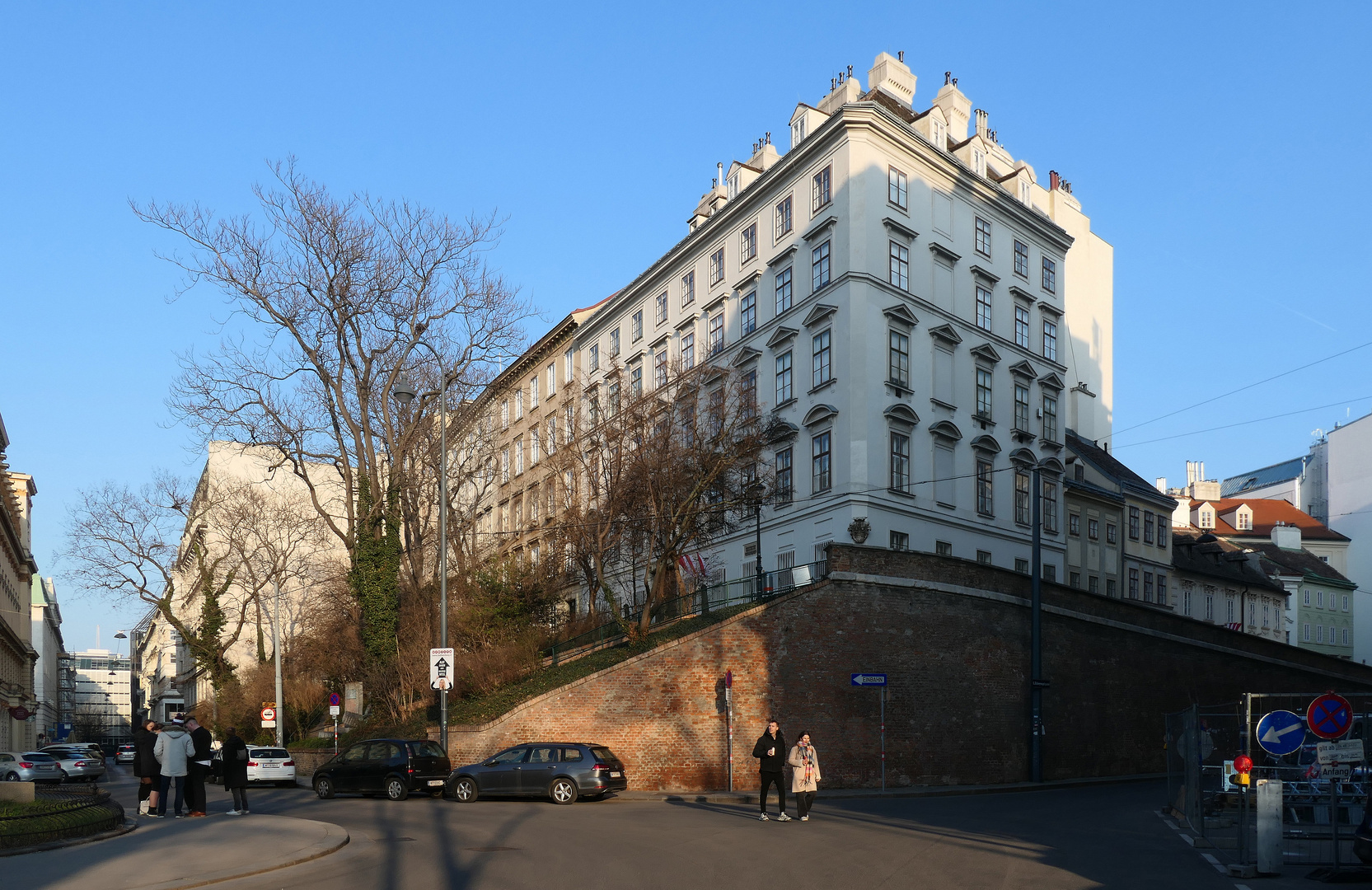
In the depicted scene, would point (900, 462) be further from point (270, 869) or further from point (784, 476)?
point (270, 869)

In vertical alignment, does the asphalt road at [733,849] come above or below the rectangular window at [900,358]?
below

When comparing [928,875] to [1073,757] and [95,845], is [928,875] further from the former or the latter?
[1073,757]

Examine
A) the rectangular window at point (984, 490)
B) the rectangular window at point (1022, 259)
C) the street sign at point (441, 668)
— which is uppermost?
the rectangular window at point (1022, 259)

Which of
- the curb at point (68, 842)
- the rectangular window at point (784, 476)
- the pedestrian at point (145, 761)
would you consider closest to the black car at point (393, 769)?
the pedestrian at point (145, 761)

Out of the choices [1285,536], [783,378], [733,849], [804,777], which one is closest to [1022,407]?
[783,378]

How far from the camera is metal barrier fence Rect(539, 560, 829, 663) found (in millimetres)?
35406

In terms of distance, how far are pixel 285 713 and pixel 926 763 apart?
31912 millimetres

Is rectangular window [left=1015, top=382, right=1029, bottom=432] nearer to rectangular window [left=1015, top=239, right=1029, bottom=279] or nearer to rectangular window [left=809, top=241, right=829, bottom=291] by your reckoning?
rectangular window [left=1015, top=239, right=1029, bottom=279]

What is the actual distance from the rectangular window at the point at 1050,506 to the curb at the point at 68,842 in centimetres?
3979

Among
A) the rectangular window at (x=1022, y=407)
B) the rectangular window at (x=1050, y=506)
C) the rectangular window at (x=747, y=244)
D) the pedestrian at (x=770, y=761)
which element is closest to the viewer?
the pedestrian at (x=770, y=761)

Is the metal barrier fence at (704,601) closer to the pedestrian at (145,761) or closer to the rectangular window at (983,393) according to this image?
the rectangular window at (983,393)

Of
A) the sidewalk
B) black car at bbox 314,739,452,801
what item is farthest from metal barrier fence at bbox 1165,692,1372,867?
black car at bbox 314,739,452,801

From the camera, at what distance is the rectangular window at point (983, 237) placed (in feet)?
161

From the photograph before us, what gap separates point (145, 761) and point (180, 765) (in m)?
1.26
